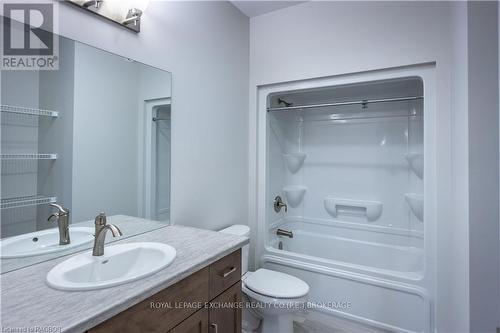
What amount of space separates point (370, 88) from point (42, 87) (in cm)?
255

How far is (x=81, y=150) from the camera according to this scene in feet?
4.14

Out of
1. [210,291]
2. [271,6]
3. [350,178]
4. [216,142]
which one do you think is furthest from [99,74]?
[350,178]

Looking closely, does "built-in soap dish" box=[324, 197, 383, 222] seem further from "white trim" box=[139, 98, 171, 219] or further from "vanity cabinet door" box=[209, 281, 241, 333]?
"white trim" box=[139, 98, 171, 219]

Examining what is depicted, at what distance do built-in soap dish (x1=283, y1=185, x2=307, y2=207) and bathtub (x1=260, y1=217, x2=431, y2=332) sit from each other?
234 mm

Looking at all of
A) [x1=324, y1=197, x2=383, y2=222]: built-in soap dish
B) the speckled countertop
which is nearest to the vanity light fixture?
the speckled countertop

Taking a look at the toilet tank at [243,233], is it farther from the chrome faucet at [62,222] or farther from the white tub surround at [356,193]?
the chrome faucet at [62,222]

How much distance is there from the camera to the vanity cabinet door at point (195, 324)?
100 centimetres

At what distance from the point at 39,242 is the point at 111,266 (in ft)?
1.02

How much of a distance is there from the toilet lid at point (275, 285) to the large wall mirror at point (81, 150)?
2.47 ft

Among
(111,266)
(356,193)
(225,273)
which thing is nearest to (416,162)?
(356,193)

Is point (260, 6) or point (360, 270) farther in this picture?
point (260, 6)

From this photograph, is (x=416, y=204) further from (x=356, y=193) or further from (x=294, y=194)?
(x=294, y=194)

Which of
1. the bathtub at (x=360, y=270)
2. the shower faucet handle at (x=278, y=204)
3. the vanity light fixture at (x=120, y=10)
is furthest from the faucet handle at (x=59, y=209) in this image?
the shower faucet handle at (x=278, y=204)

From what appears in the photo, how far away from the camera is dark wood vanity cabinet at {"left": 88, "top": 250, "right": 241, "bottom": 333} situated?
2.76ft
